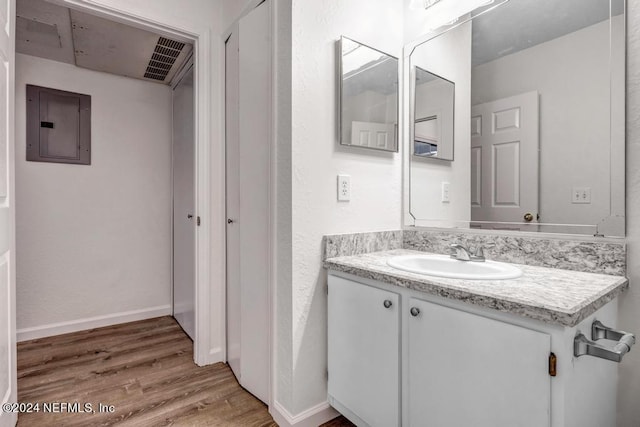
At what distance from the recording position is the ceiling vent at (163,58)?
2.24 meters

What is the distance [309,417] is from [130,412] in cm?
89

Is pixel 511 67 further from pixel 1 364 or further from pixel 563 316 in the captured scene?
pixel 1 364

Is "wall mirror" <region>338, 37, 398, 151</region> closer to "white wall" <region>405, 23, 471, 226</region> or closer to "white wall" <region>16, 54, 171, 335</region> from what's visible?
"white wall" <region>405, 23, 471, 226</region>

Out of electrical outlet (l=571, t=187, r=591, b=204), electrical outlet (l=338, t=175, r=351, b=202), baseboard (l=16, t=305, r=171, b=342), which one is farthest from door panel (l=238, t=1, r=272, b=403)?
baseboard (l=16, t=305, r=171, b=342)

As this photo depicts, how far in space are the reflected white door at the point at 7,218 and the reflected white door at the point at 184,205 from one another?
0.93 m

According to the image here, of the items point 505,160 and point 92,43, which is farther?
point 92,43

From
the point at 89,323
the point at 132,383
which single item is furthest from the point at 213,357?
the point at 89,323

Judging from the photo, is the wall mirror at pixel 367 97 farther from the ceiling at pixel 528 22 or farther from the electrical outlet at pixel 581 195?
the electrical outlet at pixel 581 195

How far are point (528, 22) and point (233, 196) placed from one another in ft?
5.35

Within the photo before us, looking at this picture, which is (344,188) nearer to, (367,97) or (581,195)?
(367,97)

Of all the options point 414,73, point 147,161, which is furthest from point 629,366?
point 147,161

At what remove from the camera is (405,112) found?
1.76 m

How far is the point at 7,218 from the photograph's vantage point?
1325 mm

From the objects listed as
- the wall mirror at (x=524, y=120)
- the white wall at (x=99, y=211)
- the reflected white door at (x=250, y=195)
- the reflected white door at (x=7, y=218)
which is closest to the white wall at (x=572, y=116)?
the wall mirror at (x=524, y=120)
